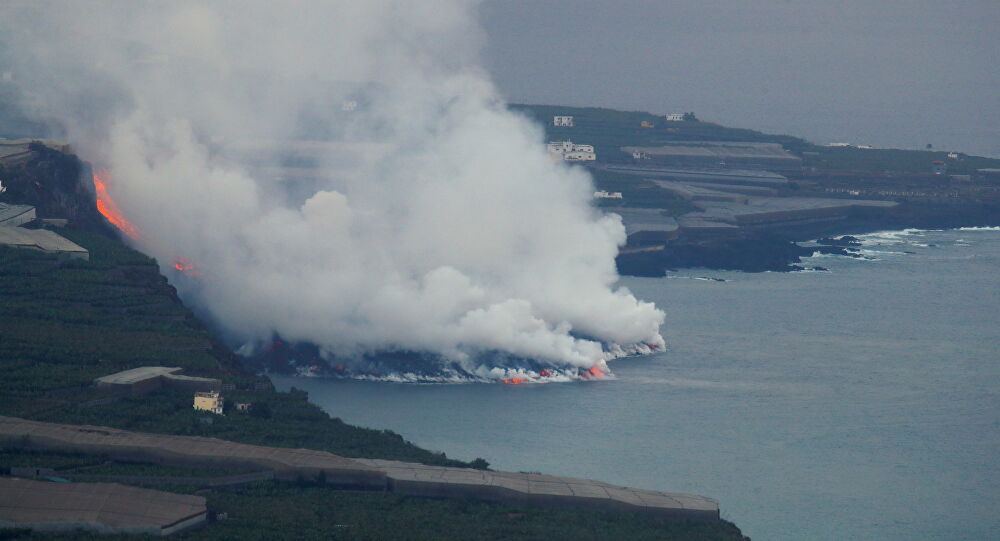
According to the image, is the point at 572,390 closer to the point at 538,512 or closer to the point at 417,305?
the point at 417,305

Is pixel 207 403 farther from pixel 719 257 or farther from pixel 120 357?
pixel 719 257

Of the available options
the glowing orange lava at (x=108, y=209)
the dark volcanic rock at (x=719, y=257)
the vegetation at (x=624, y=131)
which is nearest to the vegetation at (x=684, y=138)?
the vegetation at (x=624, y=131)

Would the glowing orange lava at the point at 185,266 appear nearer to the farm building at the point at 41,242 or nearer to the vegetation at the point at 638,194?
the farm building at the point at 41,242

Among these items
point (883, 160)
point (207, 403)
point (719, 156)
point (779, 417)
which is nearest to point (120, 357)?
point (207, 403)

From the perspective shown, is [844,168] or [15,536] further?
[844,168]

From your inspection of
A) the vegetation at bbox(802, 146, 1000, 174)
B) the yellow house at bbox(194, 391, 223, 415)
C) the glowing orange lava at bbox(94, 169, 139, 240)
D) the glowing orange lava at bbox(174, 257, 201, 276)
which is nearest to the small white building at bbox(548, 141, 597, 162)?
the vegetation at bbox(802, 146, 1000, 174)

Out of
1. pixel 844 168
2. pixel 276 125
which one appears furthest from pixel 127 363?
pixel 844 168
